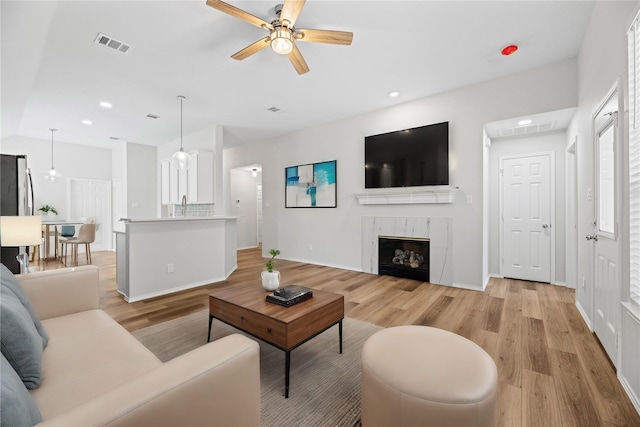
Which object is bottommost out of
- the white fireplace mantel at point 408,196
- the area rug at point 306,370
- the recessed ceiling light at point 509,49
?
the area rug at point 306,370

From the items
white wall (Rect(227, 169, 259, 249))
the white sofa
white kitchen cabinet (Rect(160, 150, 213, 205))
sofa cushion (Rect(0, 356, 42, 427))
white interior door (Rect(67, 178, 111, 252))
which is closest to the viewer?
sofa cushion (Rect(0, 356, 42, 427))

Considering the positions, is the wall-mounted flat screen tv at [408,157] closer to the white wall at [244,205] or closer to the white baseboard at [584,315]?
the white baseboard at [584,315]

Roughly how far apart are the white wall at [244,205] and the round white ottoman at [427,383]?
22.3 ft

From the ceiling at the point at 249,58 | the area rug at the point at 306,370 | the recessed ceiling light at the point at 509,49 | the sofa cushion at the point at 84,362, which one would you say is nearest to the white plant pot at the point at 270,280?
the area rug at the point at 306,370

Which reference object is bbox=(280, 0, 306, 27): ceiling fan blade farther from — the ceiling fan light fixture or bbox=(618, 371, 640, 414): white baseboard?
bbox=(618, 371, 640, 414): white baseboard

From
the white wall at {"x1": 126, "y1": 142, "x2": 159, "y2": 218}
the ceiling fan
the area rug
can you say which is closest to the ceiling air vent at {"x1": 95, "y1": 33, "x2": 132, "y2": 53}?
the ceiling fan

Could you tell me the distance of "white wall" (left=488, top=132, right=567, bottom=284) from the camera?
13.3 feet

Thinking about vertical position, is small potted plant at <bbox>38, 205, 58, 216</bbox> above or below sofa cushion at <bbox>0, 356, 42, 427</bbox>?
above

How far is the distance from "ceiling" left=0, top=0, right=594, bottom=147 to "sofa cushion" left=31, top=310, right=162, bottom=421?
2500 millimetres

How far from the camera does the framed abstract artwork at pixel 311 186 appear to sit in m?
5.35

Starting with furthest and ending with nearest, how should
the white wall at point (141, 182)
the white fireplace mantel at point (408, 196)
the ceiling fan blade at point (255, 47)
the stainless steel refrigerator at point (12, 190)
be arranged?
the white wall at point (141, 182) → the white fireplace mantel at point (408, 196) → the stainless steel refrigerator at point (12, 190) → the ceiling fan blade at point (255, 47)

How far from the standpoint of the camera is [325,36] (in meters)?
2.31

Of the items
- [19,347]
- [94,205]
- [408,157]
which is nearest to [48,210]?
[94,205]

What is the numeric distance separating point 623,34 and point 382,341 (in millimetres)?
2527
